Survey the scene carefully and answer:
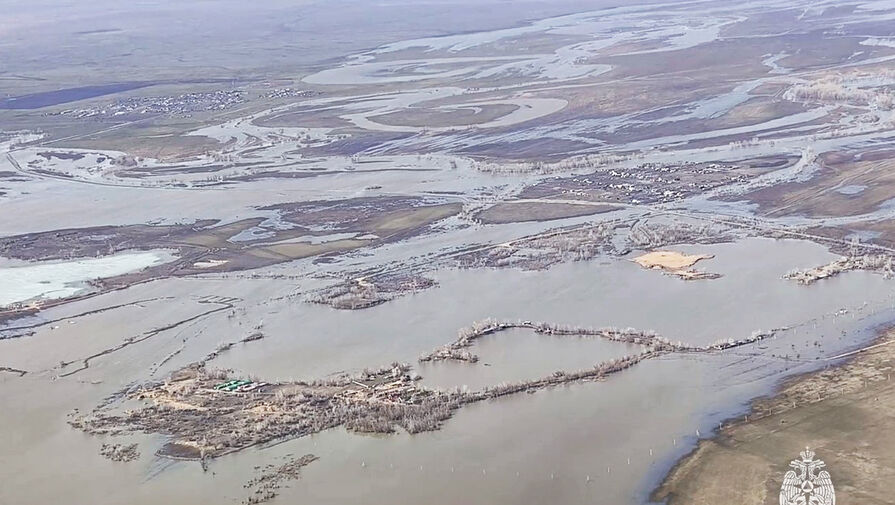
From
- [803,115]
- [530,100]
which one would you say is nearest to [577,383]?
[803,115]

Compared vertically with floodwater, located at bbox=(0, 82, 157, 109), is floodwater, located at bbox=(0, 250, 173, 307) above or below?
above

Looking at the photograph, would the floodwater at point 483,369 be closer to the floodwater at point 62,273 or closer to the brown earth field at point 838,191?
the floodwater at point 62,273

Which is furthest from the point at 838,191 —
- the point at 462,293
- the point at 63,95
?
the point at 63,95

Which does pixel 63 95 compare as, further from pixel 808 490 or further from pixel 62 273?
pixel 808 490

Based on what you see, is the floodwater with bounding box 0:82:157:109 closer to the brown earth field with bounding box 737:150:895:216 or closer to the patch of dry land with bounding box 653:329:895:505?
the brown earth field with bounding box 737:150:895:216

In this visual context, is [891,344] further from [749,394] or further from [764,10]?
[764,10]

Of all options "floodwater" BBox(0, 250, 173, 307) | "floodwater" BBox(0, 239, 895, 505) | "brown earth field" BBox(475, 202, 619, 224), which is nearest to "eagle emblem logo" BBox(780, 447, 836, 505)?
"floodwater" BBox(0, 239, 895, 505)

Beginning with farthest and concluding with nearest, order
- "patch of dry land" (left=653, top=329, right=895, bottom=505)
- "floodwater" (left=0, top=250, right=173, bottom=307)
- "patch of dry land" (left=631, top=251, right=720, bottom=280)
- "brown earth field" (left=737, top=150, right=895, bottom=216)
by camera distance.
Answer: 1. "brown earth field" (left=737, top=150, right=895, bottom=216)
2. "floodwater" (left=0, top=250, right=173, bottom=307)
3. "patch of dry land" (left=631, top=251, right=720, bottom=280)
4. "patch of dry land" (left=653, top=329, right=895, bottom=505)
